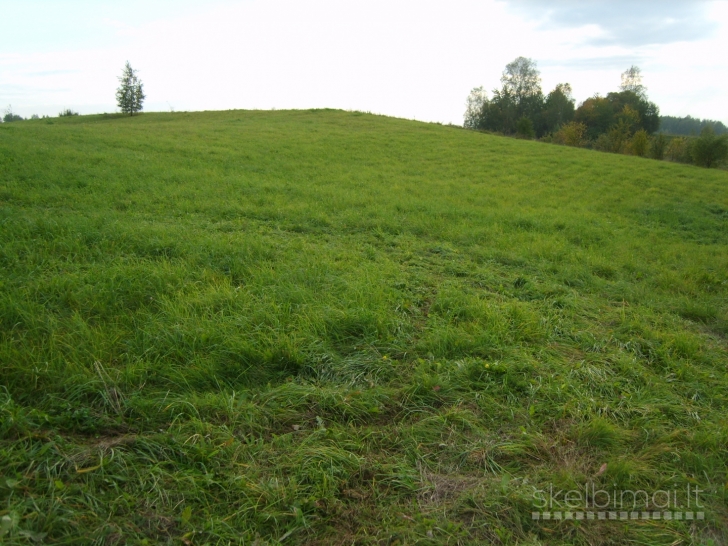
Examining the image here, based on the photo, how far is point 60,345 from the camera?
3449 millimetres

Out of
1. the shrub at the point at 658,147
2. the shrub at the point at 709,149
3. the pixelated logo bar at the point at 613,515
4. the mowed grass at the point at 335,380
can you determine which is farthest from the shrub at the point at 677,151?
the pixelated logo bar at the point at 613,515

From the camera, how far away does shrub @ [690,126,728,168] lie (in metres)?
23.8

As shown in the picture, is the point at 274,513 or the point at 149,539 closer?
the point at 149,539

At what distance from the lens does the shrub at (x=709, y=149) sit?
23766 millimetres

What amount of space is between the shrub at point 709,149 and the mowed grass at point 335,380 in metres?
21.5

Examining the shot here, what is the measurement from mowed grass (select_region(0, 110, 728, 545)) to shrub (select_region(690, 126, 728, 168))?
2155 centimetres

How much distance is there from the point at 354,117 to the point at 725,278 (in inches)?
1008

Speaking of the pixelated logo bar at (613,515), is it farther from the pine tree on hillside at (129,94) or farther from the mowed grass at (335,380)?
the pine tree on hillside at (129,94)

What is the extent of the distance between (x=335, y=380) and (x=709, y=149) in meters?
29.4

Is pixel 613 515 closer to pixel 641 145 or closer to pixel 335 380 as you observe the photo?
pixel 335 380

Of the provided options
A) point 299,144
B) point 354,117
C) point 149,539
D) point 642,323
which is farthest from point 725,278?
point 354,117

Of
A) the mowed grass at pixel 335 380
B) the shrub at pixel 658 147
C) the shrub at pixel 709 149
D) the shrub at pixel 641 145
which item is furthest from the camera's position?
the shrub at pixel 641 145

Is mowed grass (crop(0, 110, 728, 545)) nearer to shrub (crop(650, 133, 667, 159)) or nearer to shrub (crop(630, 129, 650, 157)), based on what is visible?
shrub (crop(650, 133, 667, 159))

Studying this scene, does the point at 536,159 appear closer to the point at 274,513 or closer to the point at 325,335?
the point at 325,335
